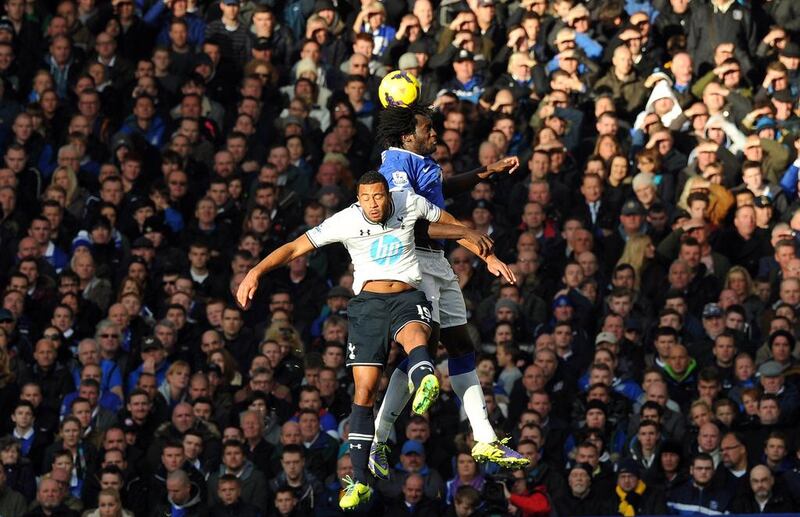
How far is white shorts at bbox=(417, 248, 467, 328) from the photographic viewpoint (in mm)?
14359

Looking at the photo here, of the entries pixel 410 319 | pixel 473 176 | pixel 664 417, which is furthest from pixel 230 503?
pixel 410 319

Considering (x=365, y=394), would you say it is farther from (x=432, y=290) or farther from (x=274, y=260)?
(x=274, y=260)

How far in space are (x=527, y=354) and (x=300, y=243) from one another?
6547mm

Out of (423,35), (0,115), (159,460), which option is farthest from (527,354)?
(0,115)

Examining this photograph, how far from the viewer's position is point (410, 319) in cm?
1386

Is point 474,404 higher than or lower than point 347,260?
lower

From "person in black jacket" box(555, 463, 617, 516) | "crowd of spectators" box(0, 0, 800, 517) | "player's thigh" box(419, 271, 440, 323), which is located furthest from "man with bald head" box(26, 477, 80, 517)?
"player's thigh" box(419, 271, 440, 323)

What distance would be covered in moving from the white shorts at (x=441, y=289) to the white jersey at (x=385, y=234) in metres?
0.39

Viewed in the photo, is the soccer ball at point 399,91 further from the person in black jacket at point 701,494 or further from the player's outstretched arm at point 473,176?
the person in black jacket at point 701,494

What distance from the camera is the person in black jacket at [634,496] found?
18.2 m

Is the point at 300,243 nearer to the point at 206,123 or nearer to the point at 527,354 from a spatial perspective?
the point at 527,354

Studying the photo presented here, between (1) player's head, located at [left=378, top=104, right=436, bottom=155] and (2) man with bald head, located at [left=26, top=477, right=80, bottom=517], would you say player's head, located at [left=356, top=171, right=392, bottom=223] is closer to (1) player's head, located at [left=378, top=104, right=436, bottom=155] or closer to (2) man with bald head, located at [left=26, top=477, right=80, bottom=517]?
(1) player's head, located at [left=378, top=104, right=436, bottom=155]

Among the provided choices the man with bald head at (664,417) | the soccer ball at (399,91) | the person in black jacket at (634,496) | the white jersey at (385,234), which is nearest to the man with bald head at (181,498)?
the person in black jacket at (634,496)

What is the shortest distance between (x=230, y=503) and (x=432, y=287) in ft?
16.1
